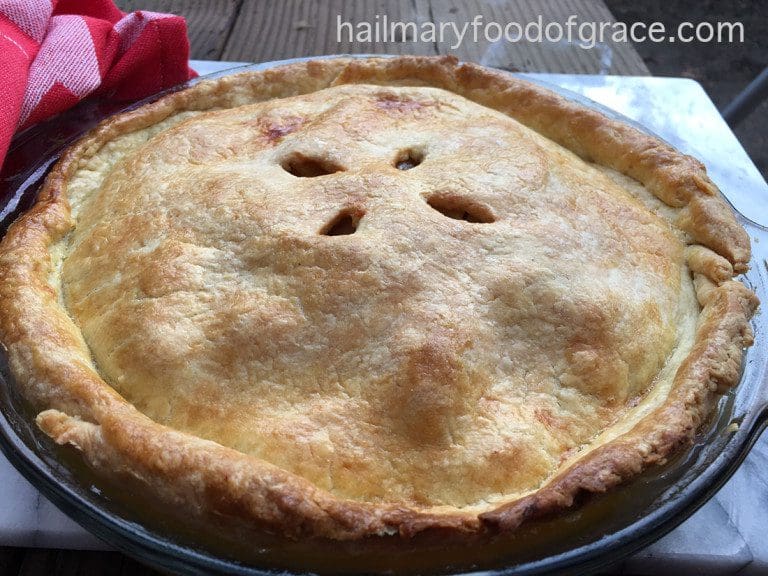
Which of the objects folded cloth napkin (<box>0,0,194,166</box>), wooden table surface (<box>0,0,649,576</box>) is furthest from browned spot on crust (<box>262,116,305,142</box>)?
wooden table surface (<box>0,0,649,576</box>)

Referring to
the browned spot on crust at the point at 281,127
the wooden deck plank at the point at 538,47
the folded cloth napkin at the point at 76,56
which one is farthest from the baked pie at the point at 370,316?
the wooden deck plank at the point at 538,47

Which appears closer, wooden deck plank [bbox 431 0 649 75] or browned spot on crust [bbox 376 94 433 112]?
browned spot on crust [bbox 376 94 433 112]

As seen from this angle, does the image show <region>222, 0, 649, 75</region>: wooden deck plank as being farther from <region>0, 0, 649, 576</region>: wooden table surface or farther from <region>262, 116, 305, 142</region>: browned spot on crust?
<region>262, 116, 305, 142</region>: browned spot on crust

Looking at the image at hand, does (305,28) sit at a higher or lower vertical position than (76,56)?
lower

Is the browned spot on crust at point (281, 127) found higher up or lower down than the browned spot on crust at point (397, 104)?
lower down

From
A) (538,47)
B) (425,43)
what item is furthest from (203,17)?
(538,47)

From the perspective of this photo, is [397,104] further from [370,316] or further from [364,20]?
[364,20]

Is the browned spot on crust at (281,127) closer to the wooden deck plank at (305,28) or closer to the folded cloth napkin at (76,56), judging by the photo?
the folded cloth napkin at (76,56)
